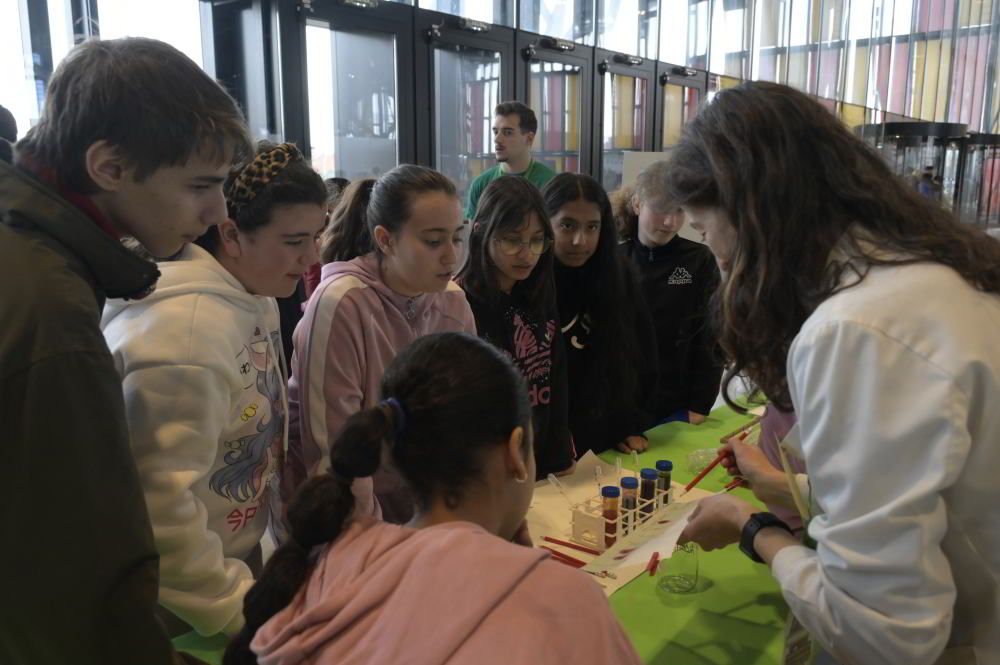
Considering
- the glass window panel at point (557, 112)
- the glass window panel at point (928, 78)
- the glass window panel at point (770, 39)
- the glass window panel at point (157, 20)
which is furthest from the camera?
the glass window panel at point (928, 78)

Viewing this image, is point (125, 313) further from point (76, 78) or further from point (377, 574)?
point (377, 574)

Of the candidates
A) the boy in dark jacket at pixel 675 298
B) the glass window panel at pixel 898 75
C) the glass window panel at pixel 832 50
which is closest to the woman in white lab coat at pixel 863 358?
the boy in dark jacket at pixel 675 298

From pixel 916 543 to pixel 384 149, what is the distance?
3609 mm

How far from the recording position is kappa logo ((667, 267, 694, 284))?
7.92ft

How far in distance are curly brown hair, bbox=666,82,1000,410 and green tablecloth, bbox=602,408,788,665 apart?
1.47 ft

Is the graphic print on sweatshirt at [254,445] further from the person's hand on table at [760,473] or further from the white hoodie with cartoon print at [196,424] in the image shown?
the person's hand on table at [760,473]

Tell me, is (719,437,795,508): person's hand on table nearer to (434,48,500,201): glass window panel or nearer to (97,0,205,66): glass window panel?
(97,0,205,66): glass window panel

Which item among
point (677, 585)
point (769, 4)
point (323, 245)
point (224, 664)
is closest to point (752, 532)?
point (677, 585)

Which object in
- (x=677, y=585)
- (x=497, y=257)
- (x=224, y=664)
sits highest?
(x=497, y=257)

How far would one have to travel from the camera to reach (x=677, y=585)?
4.04 ft

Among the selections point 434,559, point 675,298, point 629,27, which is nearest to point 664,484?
point 434,559

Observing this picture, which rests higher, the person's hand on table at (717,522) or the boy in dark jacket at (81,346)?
the boy in dark jacket at (81,346)

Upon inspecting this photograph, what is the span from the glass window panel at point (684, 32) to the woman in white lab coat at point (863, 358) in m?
5.43

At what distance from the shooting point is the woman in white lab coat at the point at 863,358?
752 mm
